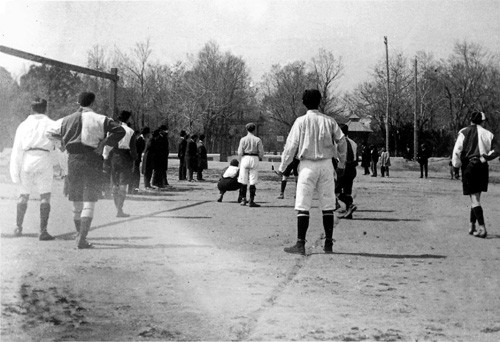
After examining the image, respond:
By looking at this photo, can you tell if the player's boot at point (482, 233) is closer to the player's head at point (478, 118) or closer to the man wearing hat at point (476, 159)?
the man wearing hat at point (476, 159)

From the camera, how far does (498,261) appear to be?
281 inches

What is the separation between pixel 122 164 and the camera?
36.4 feet

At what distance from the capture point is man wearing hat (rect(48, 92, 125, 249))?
7.52m

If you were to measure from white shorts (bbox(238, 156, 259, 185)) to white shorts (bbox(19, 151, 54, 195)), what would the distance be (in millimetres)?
6209

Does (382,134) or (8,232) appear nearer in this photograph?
(8,232)

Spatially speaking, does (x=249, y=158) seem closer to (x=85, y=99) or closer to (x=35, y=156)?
(x=35, y=156)

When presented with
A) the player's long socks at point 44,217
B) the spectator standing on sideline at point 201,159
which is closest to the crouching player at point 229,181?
the player's long socks at point 44,217

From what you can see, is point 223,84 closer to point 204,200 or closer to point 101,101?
point 101,101

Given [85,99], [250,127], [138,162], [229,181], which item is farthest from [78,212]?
[138,162]

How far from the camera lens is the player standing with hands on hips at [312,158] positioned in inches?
290

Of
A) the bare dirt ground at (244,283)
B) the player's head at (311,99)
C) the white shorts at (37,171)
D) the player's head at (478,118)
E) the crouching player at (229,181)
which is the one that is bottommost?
the bare dirt ground at (244,283)

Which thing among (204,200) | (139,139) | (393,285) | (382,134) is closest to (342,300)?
(393,285)

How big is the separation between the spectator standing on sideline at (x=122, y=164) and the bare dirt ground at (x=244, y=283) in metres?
0.52

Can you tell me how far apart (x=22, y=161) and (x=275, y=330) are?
535cm
